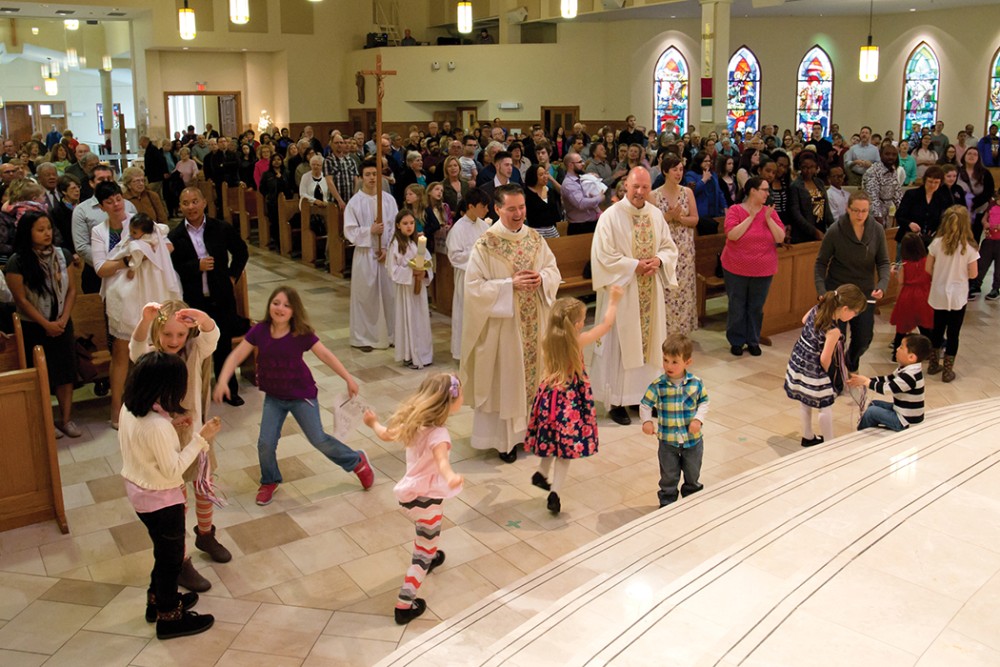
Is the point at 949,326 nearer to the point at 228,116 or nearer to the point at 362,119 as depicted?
the point at 362,119

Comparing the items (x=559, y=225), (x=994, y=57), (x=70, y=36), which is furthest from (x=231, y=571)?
(x=70, y=36)

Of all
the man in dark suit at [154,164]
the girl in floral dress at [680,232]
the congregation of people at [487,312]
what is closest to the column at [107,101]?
the man in dark suit at [154,164]

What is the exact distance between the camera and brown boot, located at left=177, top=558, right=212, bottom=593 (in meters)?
4.47

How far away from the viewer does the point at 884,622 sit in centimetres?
352

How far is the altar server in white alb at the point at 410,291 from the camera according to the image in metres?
8.05

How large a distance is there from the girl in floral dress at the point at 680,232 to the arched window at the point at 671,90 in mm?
15850

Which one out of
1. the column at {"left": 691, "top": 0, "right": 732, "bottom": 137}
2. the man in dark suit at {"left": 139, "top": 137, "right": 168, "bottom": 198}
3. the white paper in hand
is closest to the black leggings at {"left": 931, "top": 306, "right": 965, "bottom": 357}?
the white paper in hand

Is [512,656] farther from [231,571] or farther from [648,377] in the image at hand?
[648,377]

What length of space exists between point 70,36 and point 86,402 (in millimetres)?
24716

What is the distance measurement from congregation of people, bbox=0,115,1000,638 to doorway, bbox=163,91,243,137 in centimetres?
1551

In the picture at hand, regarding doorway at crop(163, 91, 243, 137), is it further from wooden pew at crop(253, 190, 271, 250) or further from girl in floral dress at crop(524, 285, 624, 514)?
girl in floral dress at crop(524, 285, 624, 514)

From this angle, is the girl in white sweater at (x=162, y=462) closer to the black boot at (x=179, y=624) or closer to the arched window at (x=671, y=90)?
the black boot at (x=179, y=624)

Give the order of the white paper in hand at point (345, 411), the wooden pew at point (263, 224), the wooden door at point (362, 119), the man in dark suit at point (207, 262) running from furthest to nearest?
1. the wooden door at point (362, 119)
2. the wooden pew at point (263, 224)
3. the man in dark suit at point (207, 262)
4. the white paper in hand at point (345, 411)

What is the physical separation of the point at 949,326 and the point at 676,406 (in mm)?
3996
